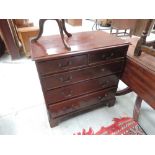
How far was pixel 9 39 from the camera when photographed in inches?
96.6

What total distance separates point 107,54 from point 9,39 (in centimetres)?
219

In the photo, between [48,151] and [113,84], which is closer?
[48,151]

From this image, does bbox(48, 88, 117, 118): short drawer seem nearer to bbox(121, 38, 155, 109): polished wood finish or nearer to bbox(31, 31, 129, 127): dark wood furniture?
bbox(31, 31, 129, 127): dark wood furniture

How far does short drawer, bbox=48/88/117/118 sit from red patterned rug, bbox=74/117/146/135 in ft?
0.94

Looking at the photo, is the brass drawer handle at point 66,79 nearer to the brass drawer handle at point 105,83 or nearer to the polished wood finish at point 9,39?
the brass drawer handle at point 105,83

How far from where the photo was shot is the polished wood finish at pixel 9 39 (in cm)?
228

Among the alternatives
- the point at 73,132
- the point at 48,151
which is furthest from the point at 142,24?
the point at 48,151

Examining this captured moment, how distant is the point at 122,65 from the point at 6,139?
1277 mm

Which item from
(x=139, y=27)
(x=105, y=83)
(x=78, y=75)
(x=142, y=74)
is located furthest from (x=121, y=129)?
(x=139, y=27)

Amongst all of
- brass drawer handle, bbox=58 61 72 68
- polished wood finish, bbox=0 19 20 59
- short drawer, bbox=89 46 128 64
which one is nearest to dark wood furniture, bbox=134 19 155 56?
short drawer, bbox=89 46 128 64

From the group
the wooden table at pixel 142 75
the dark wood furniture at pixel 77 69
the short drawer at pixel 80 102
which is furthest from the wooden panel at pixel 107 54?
the short drawer at pixel 80 102

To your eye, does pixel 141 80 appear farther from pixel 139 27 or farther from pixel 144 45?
pixel 139 27
